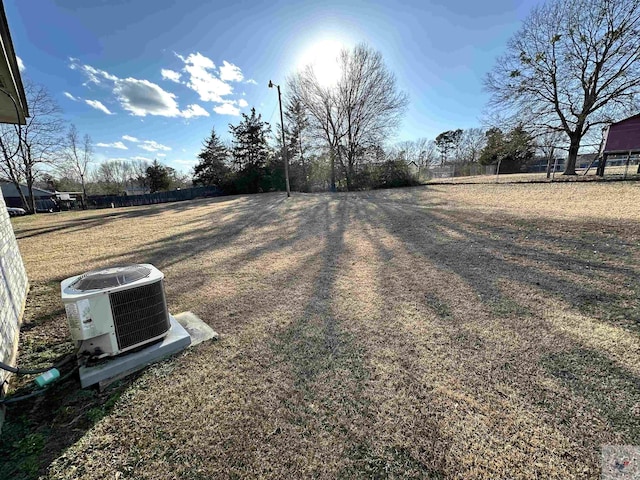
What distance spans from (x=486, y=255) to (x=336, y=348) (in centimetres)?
352

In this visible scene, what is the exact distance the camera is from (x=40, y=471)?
4.50 feet

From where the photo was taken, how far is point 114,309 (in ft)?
6.13

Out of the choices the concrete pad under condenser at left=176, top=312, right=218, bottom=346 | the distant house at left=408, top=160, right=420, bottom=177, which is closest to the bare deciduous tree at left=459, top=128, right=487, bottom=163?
the distant house at left=408, top=160, right=420, bottom=177

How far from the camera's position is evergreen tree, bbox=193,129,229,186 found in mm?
28594

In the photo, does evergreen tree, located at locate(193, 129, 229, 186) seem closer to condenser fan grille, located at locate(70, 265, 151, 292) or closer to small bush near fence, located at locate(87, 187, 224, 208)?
small bush near fence, located at locate(87, 187, 224, 208)

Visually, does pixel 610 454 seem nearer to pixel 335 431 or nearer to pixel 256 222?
pixel 335 431

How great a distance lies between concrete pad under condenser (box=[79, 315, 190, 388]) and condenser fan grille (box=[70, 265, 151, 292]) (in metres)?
0.62

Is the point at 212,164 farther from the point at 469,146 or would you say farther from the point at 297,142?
the point at 469,146

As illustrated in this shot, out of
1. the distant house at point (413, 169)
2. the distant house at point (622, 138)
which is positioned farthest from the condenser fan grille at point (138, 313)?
the distant house at point (413, 169)

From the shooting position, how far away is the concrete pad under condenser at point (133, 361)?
6.27 feet

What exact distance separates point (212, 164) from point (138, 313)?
3104 centimetres

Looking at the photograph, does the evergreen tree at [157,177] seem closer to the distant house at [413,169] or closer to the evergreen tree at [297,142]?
the evergreen tree at [297,142]

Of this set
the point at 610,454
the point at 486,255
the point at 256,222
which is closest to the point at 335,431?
the point at 610,454

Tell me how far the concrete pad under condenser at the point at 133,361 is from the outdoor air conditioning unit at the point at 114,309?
0.09 m
